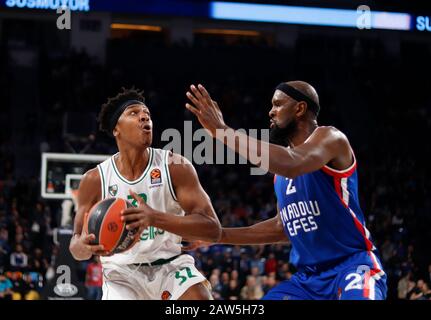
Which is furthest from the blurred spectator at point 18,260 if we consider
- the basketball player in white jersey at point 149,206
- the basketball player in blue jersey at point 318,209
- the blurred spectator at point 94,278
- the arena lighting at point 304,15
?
the basketball player in blue jersey at point 318,209

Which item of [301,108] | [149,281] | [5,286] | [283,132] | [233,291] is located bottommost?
[233,291]

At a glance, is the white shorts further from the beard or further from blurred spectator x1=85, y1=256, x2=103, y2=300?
blurred spectator x1=85, y1=256, x2=103, y2=300

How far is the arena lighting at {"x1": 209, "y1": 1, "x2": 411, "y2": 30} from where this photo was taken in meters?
14.3

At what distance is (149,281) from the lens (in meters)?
4.94

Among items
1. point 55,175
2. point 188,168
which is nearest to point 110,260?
point 188,168

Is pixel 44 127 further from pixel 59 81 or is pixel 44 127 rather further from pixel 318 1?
pixel 318 1

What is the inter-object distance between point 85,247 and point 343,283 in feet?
5.12

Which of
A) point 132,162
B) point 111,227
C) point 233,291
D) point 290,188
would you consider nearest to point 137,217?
point 111,227

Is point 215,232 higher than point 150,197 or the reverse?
the reverse

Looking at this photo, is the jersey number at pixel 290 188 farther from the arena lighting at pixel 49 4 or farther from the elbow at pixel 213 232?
the arena lighting at pixel 49 4

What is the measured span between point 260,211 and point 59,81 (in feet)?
20.0

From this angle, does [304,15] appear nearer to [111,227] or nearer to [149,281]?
[149,281]

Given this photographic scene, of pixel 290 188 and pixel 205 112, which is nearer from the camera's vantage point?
pixel 205 112

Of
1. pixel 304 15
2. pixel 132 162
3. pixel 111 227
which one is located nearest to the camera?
pixel 111 227
